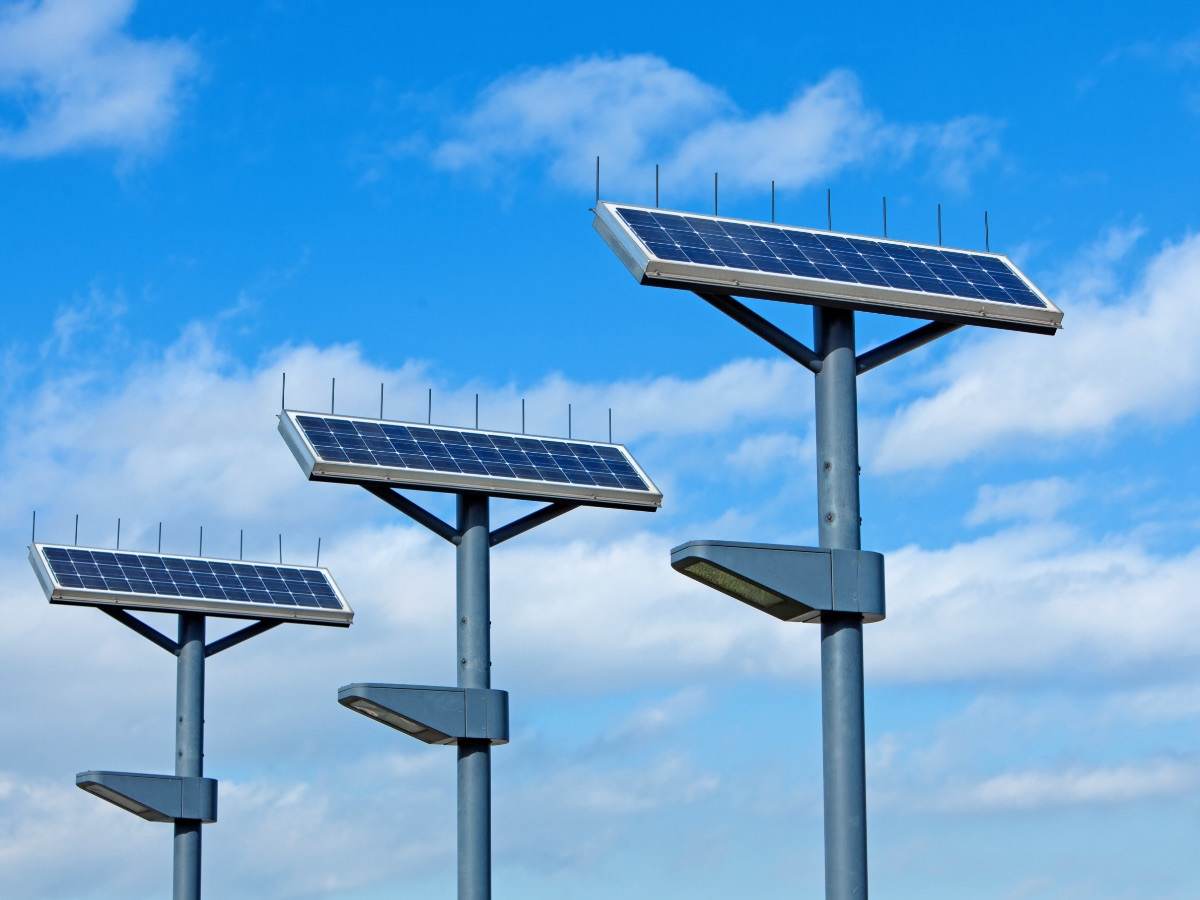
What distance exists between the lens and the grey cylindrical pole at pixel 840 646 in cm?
2391

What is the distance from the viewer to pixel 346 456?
36812 millimetres

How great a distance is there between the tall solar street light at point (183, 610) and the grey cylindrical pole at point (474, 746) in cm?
941

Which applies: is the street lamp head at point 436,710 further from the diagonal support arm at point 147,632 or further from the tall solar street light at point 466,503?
the diagonal support arm at point 147,632

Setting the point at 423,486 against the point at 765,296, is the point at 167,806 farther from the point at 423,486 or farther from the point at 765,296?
the point at 765,296

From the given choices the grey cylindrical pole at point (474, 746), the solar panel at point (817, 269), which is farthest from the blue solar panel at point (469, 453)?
the solar panel at point (817, 269)

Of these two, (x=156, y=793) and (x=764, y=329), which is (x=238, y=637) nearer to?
(x=156, y=793)

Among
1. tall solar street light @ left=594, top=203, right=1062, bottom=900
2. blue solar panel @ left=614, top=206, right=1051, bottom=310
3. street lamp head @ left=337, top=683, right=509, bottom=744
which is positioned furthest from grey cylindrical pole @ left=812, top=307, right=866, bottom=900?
street lamp head @ left=337, top=683, right=509, bottom=744

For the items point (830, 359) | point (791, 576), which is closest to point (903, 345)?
point (830, 359)

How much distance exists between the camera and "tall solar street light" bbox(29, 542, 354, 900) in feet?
147

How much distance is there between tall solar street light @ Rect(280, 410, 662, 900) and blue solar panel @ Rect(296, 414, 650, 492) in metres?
0.03

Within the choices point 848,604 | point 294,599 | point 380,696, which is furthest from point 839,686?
point 294,599

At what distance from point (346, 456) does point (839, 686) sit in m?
14.3

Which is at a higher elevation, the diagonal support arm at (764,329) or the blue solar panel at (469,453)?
the blue solar panel at (469,453)

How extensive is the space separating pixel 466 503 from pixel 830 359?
1368 cm
